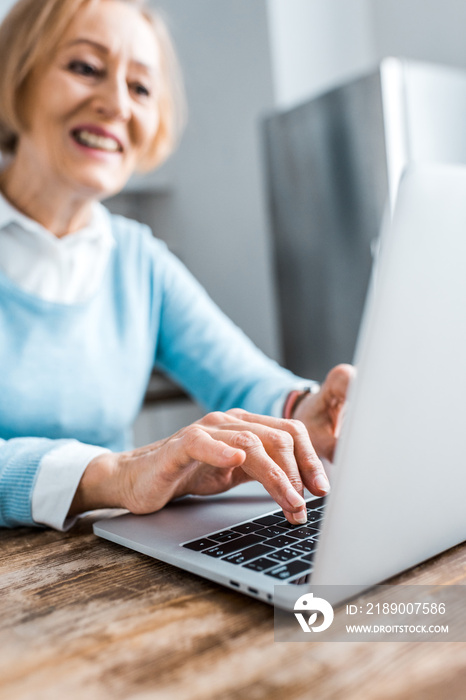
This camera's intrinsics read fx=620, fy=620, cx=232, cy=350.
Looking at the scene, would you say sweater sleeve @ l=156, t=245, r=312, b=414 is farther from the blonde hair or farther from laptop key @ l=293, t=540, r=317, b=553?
laptop key @ l=293, t=540, r=317, b=553

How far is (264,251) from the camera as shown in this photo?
2.96 m

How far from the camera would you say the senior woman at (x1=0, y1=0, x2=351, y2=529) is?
3.55ft

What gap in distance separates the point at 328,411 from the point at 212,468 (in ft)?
0.88

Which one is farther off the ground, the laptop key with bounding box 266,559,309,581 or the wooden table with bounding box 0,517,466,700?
the laptop key with bounding box 266,559,309,581

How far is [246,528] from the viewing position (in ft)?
1.98

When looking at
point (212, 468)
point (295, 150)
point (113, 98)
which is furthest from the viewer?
point (295, 150)

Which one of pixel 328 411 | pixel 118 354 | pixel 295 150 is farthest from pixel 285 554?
pixel 295 150

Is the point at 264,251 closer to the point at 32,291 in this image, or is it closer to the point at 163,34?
the point at 163,34

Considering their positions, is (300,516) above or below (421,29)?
below

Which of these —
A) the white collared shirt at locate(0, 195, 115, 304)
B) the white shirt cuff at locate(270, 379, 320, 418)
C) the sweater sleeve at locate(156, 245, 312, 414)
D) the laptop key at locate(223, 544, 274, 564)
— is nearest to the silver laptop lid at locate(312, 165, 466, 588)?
the laptop key at locate(223, 544, 274, 564)

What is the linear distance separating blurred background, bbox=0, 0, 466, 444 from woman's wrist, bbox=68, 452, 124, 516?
1.79 meters

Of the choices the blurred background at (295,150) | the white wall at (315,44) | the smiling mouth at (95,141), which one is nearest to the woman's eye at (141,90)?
the smiling mouth at (95,141)

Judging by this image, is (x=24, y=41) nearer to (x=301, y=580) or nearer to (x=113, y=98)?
(x=113, y=98)

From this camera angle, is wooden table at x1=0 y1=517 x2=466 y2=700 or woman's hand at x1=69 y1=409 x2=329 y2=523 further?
woman's hand at x1=69 y1=409 x2=329 y2=523
